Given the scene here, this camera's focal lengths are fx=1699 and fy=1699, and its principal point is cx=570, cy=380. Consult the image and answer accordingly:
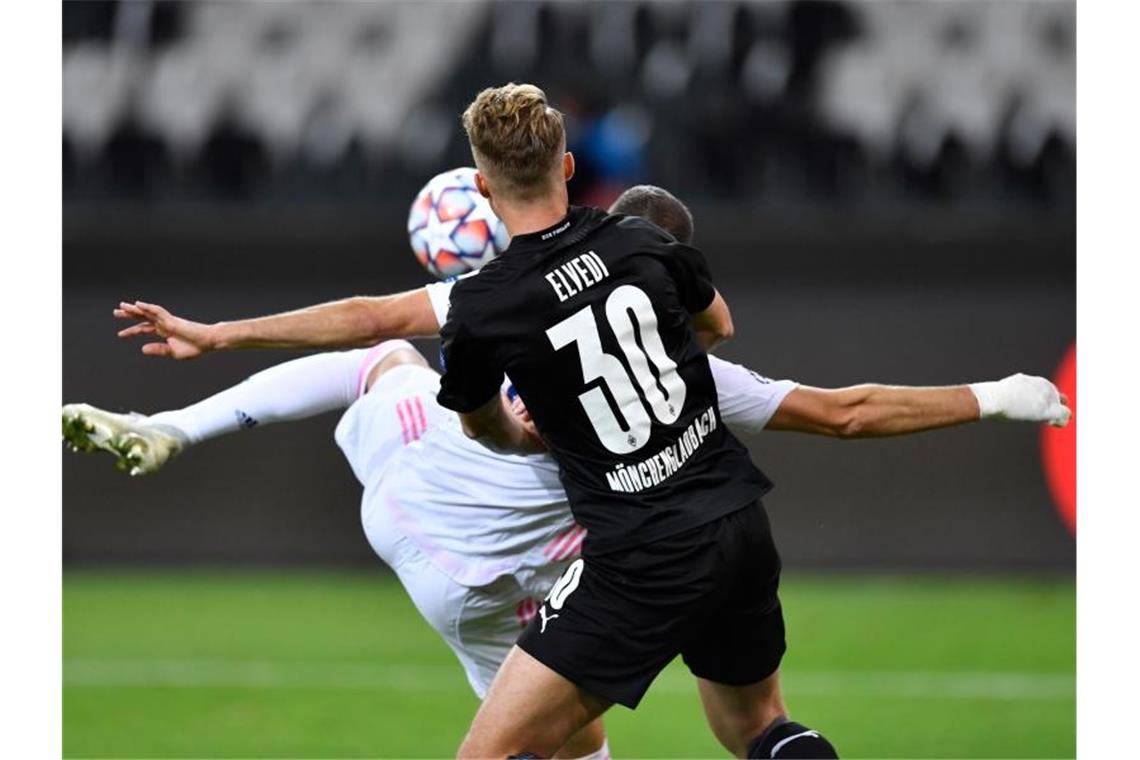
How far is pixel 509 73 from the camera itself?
40.8 feet

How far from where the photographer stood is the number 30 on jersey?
158 inches

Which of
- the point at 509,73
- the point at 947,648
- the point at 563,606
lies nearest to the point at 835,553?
the point at 947,648

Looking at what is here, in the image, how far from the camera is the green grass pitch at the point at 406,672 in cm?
753

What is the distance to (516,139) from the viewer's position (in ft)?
13.1

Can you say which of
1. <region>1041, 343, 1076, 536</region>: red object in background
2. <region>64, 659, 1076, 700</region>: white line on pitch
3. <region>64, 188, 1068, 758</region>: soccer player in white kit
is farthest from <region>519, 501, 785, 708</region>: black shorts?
<region>1041, 343, 1076, 536</region>: red object in background

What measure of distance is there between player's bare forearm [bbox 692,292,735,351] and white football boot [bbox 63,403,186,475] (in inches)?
56.9

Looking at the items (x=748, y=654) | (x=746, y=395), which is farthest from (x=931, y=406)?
(x=748, y=654)

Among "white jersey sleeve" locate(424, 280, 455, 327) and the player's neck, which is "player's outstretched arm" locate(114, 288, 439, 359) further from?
the player's neck

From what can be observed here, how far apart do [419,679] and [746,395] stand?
5.24 metres

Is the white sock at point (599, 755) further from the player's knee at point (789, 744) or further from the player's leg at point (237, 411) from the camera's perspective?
the player's leg at point (237, 411)

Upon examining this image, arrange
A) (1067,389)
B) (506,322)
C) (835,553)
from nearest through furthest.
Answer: (506,322) < (1067,389) < (835,553)

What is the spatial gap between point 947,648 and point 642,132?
4.60 m

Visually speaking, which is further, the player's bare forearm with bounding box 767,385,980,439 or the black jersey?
the player's bare forearm with bounding box 767,385,980,439
